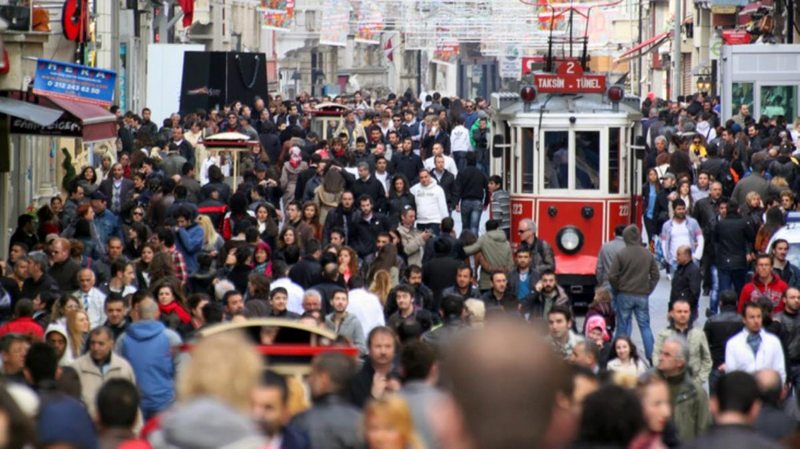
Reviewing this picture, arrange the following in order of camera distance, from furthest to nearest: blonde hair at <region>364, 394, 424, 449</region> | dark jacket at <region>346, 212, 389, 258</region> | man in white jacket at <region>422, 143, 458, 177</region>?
1. man in white jacket at <region>422, 143, 458, 177</region>
2. dark jacket at <region>346, 212, 389, 258</region>
3. blonde hair at <region>364, 394, 424, 449</region>

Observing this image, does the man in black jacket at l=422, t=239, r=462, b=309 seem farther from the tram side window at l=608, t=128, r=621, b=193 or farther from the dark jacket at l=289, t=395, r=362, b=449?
the dark jacket at l=289, t=395, r=362, b=449

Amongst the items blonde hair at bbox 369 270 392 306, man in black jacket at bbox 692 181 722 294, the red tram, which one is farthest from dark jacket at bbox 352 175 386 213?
blonde hair at bbox 369 270 392 306

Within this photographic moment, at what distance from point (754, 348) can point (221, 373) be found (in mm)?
7764

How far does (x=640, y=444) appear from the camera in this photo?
7.29 metres

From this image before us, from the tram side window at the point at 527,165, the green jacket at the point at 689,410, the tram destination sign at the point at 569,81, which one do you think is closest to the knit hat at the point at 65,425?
the green jacket at the point at 689,410

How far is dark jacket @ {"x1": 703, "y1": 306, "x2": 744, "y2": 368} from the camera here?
14.2 metres

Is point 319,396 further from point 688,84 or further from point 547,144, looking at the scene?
point 688,84

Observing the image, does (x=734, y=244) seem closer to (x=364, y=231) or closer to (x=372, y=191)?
(x=364, y=231)

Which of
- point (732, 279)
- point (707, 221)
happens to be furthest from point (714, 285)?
point (707, 221)

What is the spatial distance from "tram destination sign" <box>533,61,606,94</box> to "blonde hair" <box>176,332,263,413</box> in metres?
15.4

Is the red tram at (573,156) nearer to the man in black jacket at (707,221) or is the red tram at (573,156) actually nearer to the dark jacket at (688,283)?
the man in black jacket at (707,221)

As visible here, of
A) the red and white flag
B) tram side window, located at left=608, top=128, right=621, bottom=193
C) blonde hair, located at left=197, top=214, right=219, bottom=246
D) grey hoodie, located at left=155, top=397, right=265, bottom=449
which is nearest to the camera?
grey hoodie, located at left=155, top=397, right=265, bottom=449

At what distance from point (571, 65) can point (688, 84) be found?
52662 mm

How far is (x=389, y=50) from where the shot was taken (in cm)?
9569
